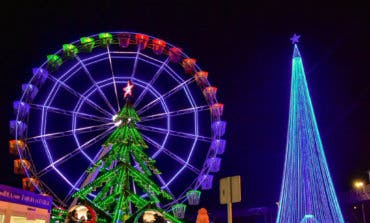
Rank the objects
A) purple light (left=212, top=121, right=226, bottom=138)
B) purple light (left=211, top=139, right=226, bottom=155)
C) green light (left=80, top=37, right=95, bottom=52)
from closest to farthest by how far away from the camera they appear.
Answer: purple light (left=211, top=139, right=226, bottom=155), green light (left=80, top=37, right=95, bottom=52), purple light (left=212, top=121, right=226, bottom=138)

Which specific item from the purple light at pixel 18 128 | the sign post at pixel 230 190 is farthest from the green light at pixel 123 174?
the sign post at pixel 230 190

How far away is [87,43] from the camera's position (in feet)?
87.5

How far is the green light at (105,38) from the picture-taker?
27.0m

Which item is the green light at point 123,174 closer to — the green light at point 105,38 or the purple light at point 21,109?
the purple light at point 21,109

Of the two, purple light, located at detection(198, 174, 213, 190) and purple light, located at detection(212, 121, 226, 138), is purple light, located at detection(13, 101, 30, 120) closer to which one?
purple light, located at detection(198, 174, 213, 190)

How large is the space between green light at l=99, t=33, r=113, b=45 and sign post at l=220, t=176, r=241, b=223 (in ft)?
63.3

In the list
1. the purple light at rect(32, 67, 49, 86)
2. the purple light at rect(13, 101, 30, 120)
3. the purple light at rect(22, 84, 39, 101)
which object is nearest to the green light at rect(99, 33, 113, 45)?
the purple light at rect(32, 67, 49, 86)

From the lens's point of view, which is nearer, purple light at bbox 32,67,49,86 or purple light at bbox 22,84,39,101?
purple light at bbox 22,84,39,101

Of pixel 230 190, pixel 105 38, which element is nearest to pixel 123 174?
pixel 105 38

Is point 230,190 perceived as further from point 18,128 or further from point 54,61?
point 54,61

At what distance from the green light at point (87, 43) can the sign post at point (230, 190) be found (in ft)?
62.9

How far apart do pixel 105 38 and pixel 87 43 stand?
3.30 feet

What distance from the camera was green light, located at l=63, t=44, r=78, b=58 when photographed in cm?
2639

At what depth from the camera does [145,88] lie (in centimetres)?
2670
